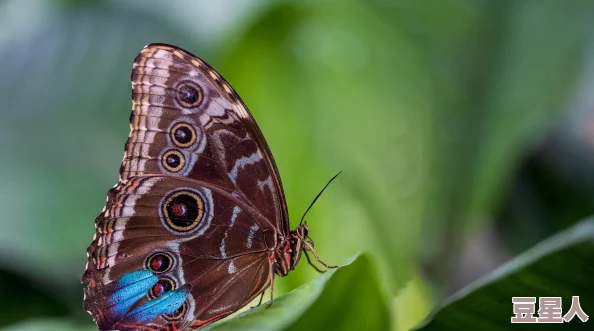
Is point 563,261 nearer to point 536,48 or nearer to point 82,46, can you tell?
point 536,48

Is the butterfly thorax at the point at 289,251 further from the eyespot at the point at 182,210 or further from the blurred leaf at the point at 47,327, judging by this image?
the blurred leaf at the point at 47,327

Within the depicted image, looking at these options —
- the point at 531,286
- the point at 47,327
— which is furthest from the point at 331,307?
the point at 47,327

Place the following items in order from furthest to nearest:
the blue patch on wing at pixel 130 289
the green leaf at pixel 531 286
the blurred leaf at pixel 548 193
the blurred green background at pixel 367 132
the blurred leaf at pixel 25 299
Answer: the blurred leaf at pixel 548 193 < the blurred leaf at pixel 25 299 < the blurred green background at pixel 367 132 < the blue patch on wing at pixel 130 289 < the green leaf at pixel 531 286

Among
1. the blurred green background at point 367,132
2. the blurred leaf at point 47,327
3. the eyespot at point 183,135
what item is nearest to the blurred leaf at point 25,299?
the blurred green background at point 367,132

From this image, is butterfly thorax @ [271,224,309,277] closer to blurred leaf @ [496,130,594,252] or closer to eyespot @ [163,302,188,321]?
eyespot @ [163,302,188,321]

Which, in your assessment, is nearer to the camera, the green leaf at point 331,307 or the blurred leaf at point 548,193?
the green leaf at point 331,307

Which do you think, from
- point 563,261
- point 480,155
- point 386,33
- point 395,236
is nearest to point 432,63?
point 386,33

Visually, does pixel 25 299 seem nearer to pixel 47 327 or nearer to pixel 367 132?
pixel 47 327
